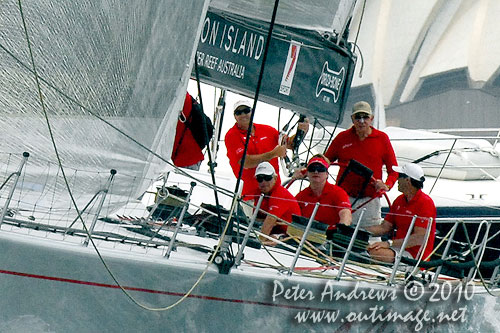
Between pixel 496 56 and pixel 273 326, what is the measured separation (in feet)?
25.1

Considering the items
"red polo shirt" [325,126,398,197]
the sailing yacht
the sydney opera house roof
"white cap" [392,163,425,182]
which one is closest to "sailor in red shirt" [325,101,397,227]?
"red polo shirt" [325,126,398,197]

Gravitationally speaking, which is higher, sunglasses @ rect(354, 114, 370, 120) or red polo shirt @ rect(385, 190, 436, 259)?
sunglasses @ rect(354, 114, 370, 120)

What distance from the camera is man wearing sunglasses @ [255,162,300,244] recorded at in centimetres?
471

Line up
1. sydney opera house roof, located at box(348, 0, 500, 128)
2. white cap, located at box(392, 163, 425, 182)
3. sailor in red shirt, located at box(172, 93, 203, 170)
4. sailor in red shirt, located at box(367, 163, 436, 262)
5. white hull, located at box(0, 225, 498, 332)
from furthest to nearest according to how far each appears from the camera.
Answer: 1. sydney opera house roof, located at box(348, 0, 500, 128)
2. sailor in red shirt, located at box(172, 93, 203, 170)
3. white cap, located at box(392, 163, 425, 182)
4. sailor in red shirt, located at box(367, 163, 436, 262)
5. white hull, located at box(0, 225, 498, 332)

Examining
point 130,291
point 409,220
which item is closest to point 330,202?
point 409,220

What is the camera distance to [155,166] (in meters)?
4.16

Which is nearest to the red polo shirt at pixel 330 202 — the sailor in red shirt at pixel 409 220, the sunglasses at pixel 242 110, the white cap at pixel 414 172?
the sailor in red shirt at pixel 409 220

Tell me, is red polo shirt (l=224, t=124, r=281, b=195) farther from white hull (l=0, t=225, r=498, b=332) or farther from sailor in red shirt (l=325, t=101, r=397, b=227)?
white hull (l=0, t=225, r=498, b=332)

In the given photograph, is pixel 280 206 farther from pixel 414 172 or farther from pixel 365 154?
pixel 365 154

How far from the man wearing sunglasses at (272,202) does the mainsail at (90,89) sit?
0.69 metres

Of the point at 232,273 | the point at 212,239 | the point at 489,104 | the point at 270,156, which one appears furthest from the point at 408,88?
the point at 232,273

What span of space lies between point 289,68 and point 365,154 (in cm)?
63

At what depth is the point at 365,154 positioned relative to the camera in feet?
17.8

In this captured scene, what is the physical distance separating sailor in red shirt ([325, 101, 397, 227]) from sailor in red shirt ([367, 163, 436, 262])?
0.66 feet
